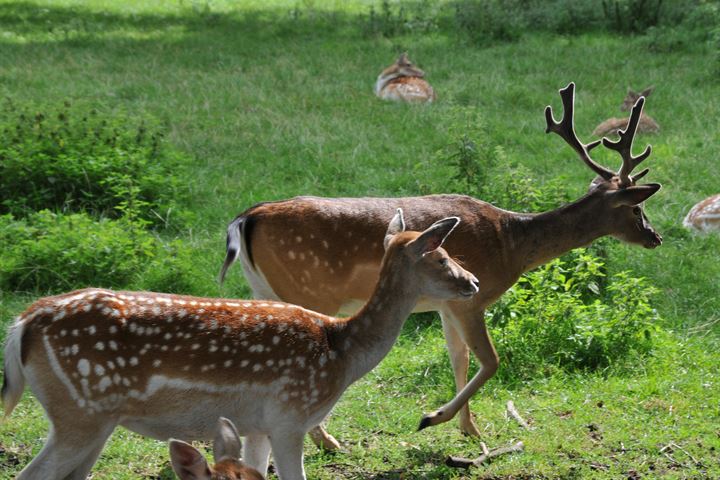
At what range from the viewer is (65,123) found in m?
10.1

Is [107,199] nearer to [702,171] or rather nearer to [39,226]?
[39,226]

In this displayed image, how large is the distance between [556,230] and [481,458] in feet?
5.23

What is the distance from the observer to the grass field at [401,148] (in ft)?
21.2

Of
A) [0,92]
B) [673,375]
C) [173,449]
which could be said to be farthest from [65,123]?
[173,449]

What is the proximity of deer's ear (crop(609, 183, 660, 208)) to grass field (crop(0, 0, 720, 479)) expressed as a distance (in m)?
1.19

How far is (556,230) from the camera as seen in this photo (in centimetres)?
707

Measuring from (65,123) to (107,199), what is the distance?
0.95 m

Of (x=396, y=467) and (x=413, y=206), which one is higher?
(x=413, y=206)

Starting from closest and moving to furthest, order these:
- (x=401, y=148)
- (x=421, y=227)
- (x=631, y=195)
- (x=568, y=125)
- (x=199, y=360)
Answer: (x=199, y=360) < (x=421, y=227) < (x=631, y=195) < (x=568, y=125) < (x=401, y=148)

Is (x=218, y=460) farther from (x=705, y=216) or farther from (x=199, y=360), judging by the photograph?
(x=705, y=216)

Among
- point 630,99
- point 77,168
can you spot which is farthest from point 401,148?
point 77,168

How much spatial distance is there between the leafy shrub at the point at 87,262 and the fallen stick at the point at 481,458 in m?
2.85

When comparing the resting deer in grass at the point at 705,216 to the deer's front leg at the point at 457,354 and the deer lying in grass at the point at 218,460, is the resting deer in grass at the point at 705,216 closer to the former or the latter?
the deer's front leg at the point at 457,354

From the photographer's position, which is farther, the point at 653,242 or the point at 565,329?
the point at 565,329
